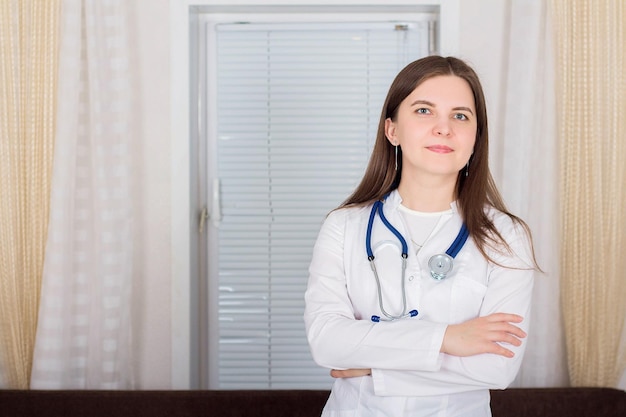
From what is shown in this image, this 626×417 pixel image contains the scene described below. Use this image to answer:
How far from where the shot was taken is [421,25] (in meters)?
3.01

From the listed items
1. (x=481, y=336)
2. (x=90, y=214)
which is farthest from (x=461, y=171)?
(x=90, y=214)

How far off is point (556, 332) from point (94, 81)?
186 centimetres

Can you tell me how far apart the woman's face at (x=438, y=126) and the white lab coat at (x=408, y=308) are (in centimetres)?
14

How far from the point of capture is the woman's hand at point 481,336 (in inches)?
59.6

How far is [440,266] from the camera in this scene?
5.19 ft

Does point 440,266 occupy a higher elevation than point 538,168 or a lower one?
lower

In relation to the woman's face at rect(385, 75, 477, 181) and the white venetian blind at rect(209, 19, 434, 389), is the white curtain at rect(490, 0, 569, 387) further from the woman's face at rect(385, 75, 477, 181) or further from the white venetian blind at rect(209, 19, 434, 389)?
the woman's face at rect(385, 75, 477, 181)

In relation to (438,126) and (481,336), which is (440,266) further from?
(438,126)

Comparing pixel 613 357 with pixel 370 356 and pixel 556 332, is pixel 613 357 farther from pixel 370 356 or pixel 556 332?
pixel 370 356

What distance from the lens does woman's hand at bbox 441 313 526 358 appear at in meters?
1.51

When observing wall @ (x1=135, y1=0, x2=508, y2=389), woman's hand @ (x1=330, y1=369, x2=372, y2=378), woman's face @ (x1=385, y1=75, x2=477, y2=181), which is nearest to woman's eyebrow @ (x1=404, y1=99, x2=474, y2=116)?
woman's face @ (x1=385, y1=75, x2=477, y2=181)

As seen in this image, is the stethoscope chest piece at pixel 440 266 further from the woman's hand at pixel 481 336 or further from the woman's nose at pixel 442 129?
the woman's nose at pixel 442 129

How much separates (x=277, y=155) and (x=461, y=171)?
1.33 metres

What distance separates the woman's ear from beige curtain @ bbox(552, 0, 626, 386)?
1.02 m
